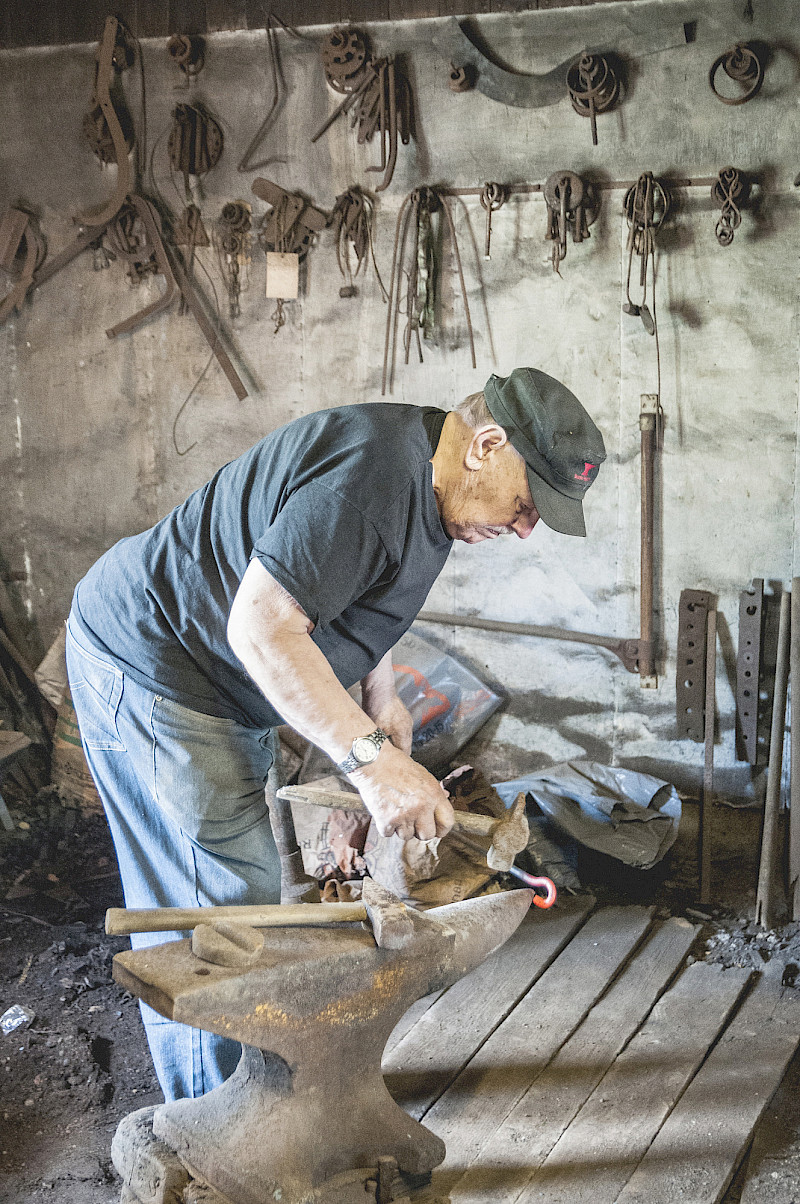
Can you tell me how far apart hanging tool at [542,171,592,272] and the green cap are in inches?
84.8

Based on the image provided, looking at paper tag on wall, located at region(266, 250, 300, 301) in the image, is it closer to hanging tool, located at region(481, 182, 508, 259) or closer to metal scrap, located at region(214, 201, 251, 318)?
metal scrap, located at region(214, 201, 251, 318)

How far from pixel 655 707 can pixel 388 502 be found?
8.63 ft

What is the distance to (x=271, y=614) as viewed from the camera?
5.80ft

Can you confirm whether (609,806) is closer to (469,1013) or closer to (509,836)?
(469,1013)

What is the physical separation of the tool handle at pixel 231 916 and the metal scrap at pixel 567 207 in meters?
2.88

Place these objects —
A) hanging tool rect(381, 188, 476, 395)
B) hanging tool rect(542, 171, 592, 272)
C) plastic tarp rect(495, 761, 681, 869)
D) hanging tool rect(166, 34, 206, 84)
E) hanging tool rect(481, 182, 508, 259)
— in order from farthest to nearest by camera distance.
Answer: hanging tool rect(166, 34, 206, 84), hanging tool rect(381, 188, 476, 395), hanging tool rect(481, 182, 508, 259), hanging tool rect(542, 171, 592, 272), plastic tarp rect(495, 761, 681, 869)

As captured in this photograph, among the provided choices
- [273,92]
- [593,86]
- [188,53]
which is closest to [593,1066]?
[593,86]

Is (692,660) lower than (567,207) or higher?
lower

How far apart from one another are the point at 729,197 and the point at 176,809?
296cm

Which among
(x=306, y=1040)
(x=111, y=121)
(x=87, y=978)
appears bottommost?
(x=87, y=978)

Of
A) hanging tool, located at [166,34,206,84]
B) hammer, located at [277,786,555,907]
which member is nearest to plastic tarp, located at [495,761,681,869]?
hammer, located at [277,786,555,907]

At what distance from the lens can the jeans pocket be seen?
2125 millimetres

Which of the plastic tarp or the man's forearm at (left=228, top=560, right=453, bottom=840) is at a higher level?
the man's forearm at (left=228, top=560, right=453, bottom=840)

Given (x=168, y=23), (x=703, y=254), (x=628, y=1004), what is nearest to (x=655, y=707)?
(x=628, y=1004)
